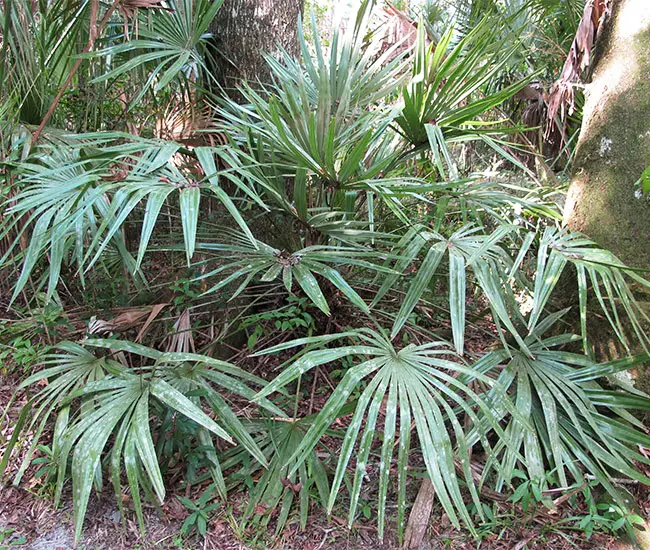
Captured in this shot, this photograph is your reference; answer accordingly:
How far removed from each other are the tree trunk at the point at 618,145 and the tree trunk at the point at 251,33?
57.7 inches

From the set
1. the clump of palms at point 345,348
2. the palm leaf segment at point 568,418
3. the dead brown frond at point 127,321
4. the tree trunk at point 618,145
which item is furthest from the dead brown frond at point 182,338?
the tree trunk at point 618,145

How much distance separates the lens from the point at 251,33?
246 cm

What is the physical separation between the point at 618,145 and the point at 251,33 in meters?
1.77

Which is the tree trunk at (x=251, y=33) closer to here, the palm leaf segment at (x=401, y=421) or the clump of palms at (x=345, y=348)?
the clump of palms at (x=345, y=348)

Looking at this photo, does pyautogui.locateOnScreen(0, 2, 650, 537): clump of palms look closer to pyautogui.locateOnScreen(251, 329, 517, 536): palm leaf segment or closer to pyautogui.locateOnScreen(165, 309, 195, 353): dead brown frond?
pyautogui.locateOnScreen(251, 329, 517, 536): palm leaf segment

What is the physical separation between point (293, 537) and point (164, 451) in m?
0.51

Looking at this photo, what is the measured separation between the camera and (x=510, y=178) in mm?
3279

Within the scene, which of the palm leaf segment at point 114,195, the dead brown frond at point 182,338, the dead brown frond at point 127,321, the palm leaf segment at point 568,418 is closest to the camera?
the palm leaf segment at point 114,195

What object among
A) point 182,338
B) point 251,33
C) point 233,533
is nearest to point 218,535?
point 233,533

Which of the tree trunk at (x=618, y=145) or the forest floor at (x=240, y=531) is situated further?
the tree trunk at (x=618, y=145)

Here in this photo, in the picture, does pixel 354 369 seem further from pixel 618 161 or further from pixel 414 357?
pixel 618 161

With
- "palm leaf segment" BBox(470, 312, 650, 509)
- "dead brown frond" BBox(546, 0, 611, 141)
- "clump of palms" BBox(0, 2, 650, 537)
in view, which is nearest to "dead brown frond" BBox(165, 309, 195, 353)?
"clump of palms" BBox(0, 2, 650, 537)

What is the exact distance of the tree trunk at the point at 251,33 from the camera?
2.45 meters

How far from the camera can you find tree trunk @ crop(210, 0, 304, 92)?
245 centimetres
